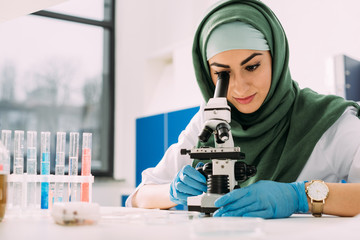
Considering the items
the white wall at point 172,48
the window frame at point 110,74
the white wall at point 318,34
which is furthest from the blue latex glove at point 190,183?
the window frame at point 110,74

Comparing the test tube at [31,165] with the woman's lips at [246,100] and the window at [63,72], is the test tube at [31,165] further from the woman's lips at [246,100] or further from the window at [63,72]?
the window at [63,72]

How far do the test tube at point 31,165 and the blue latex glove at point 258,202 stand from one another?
47 cm

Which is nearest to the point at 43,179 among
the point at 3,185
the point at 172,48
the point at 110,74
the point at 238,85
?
the point at 3,185

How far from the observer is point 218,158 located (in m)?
0.97

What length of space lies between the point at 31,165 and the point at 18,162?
0.06 meters

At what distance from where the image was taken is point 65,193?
112 centimetres

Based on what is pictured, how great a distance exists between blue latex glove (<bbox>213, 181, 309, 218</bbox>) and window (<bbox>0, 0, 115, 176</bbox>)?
333 cm

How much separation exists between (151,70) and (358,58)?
7.38 feet

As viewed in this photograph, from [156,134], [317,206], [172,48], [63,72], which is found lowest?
[317,206]

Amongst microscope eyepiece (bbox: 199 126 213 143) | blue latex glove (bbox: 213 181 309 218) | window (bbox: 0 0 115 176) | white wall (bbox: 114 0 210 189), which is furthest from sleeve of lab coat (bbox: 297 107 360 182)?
window (bbox: 0 0 115 176)

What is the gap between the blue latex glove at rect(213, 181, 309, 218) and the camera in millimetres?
967

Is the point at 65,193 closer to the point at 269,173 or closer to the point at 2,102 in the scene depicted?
the point at 269,173

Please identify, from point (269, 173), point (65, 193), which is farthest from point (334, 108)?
point (65, 193)

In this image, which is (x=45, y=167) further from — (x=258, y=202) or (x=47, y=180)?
(x=258, y=202)
